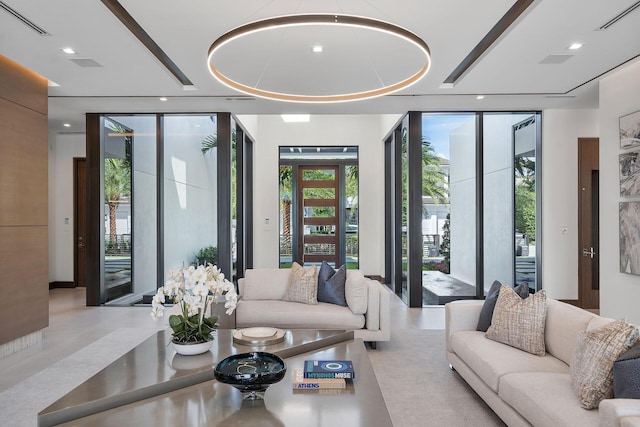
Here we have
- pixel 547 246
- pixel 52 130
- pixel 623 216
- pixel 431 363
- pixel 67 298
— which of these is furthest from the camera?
pixel 52 130

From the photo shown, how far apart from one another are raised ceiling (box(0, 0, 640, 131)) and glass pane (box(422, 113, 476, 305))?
64cm

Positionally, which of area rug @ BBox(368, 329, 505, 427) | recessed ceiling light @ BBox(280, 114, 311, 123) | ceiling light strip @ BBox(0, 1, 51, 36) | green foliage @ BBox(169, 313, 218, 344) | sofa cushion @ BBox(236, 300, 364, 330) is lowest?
area rug @ BBox(368, 329, 505, 427)

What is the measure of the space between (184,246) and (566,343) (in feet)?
16.8

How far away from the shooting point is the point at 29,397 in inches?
123

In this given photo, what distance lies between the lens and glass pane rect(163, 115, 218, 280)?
640 centimetres

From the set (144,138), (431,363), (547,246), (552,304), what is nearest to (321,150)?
(144,138)

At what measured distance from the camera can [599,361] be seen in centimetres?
204

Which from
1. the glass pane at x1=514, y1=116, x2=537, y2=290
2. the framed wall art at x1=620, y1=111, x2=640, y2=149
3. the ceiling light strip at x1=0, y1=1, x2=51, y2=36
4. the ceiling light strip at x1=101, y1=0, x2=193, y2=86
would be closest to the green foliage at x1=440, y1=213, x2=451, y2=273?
the glass pane at x1=514, y1=116, x2=537, y2=290

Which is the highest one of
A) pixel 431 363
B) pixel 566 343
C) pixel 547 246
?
pixel 547 246

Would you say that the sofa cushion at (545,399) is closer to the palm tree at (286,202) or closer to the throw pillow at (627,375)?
the throw pillow at (627,375)

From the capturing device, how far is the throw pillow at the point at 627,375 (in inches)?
72.0

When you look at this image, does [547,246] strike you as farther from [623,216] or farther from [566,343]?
[566,343]

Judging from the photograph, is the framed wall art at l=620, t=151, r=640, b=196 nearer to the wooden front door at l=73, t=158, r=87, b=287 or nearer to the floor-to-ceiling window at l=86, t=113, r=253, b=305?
the floor-to-ceiling window at l=86, t=113, r=253, b=305

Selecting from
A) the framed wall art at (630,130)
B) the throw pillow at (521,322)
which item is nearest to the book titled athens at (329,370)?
the throw pillow at (521,322)
